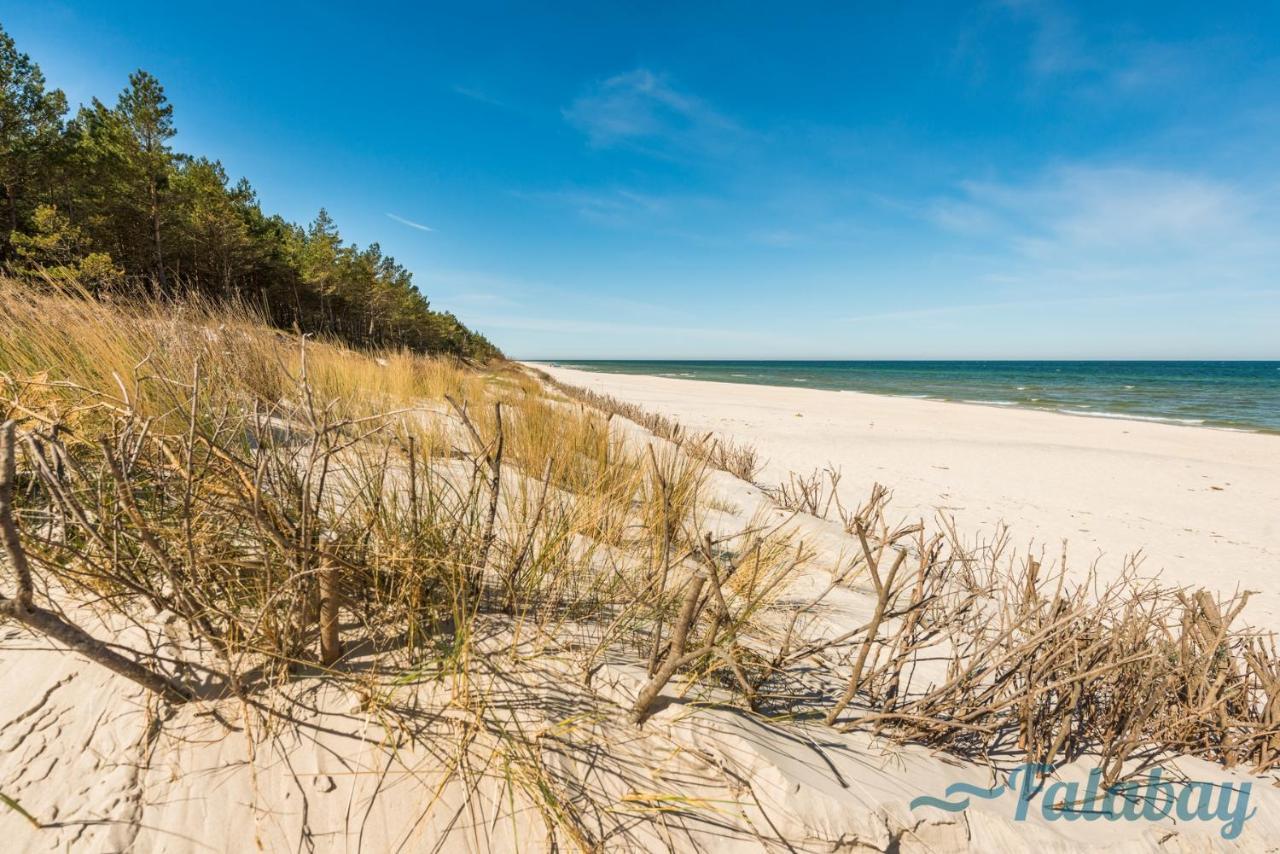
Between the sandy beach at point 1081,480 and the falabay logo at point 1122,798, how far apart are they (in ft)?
2.18

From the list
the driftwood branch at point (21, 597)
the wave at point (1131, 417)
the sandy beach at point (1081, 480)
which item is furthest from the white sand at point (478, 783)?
the wave at point (1131, 417)

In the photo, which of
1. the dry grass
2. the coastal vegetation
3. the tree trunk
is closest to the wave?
the coastal vegetation

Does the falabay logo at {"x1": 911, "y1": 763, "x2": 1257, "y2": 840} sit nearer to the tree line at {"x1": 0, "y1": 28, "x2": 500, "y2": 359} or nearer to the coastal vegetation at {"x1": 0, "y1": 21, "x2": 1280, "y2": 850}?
the coastal vegetation at {"x1": 0, "y1": 21, "x2": 1280, "y2": 850}

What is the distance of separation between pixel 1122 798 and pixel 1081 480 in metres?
8.34

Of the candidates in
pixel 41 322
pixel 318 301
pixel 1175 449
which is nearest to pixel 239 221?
pixel 318 301

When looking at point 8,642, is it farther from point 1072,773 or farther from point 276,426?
point 1072,773

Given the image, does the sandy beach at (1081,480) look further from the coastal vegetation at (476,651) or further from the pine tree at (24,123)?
the pine tree at (24,123)

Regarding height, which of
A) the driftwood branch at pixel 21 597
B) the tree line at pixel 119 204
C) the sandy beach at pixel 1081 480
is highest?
the tree line at pixel 119 204

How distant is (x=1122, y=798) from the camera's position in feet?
4.57

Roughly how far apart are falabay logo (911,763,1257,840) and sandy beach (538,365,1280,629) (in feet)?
2.18

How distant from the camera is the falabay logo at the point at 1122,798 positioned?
4.30 ft

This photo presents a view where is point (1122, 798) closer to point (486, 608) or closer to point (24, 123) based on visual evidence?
point (486, 608)

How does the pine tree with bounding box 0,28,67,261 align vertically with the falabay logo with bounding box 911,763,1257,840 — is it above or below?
above

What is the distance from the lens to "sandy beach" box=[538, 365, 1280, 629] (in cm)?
455
